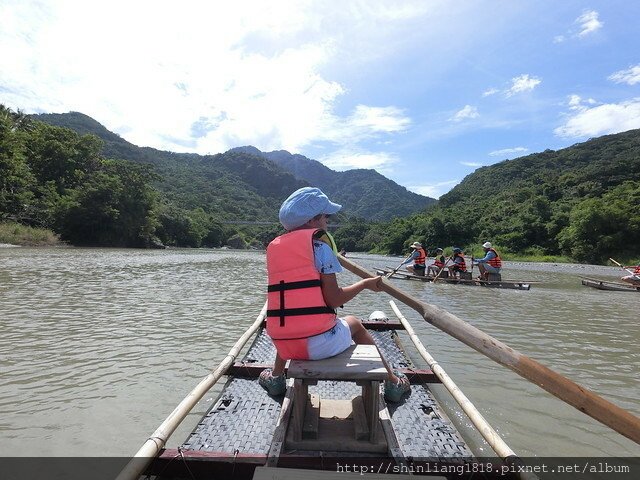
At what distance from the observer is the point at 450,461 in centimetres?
266

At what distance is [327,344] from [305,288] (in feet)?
1.46

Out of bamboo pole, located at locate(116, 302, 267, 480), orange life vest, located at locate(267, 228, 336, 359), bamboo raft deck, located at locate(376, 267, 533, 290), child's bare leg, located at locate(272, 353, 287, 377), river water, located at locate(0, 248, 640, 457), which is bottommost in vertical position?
bamboo raft deck, located at locate(376, 267, 533, 290)

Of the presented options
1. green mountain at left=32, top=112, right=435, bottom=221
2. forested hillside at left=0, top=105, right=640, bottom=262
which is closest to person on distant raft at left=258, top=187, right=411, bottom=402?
forested hillside at left=0, top=105, right=640, bottom=262

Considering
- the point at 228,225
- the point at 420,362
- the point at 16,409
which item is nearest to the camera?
A: the point at 16,409

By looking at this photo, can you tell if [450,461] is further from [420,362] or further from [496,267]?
[496,267]

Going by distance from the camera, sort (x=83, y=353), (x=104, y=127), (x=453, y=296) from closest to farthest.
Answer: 1. (x=83, y=353)
2. (x=453, y=296)
3. (x=104, y=127)

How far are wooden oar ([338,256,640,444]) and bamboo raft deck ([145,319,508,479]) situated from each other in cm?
80

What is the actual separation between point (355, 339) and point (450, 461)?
1187 mm

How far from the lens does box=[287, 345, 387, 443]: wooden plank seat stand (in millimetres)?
2516

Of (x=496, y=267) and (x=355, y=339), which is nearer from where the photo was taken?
(x=355, y=339)

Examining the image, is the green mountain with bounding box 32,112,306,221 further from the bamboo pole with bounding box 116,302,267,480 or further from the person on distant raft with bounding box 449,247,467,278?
the bamboo pole with bounding box 116,302,267,480

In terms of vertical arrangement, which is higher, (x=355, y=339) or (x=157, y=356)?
(x=355, y=339)

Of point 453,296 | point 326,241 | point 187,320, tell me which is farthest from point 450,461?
point 453,296

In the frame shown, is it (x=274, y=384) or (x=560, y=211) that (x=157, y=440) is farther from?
(x=560, y=211)
